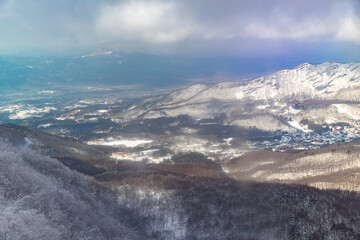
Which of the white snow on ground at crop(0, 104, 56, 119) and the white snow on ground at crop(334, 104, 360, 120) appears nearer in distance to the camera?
the white snow on ground at crop(334, 104, 360, 120)

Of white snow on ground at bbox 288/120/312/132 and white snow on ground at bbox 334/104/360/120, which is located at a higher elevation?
white snow on ground at bbox 334/104/360/120

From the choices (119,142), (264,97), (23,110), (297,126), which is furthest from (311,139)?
(23,110)

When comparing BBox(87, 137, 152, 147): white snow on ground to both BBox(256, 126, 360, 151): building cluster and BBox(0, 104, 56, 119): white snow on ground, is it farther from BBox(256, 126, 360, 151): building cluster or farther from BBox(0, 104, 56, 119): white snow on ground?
BBox(0, 104, 56, 119): white snow on ground

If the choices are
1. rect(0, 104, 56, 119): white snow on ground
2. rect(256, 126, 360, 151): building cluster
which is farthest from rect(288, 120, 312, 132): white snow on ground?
rect(0, 104, 56, 119): white snow on ground

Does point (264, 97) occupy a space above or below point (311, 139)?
above

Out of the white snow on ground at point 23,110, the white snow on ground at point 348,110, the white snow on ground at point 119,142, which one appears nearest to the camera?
the white snow on ground at point 119,142

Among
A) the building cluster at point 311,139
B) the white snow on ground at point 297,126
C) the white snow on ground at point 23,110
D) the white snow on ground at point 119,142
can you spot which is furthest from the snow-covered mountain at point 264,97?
the white snow on ground at point 23,110

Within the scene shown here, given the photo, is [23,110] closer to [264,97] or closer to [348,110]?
[264,97]

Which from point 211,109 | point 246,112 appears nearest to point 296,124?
point 246,112

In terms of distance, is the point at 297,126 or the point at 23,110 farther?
the point at 23,110

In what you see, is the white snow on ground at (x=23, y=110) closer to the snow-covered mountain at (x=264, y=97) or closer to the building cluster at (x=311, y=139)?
the snow-covered mountain at (x=264, y=97)
